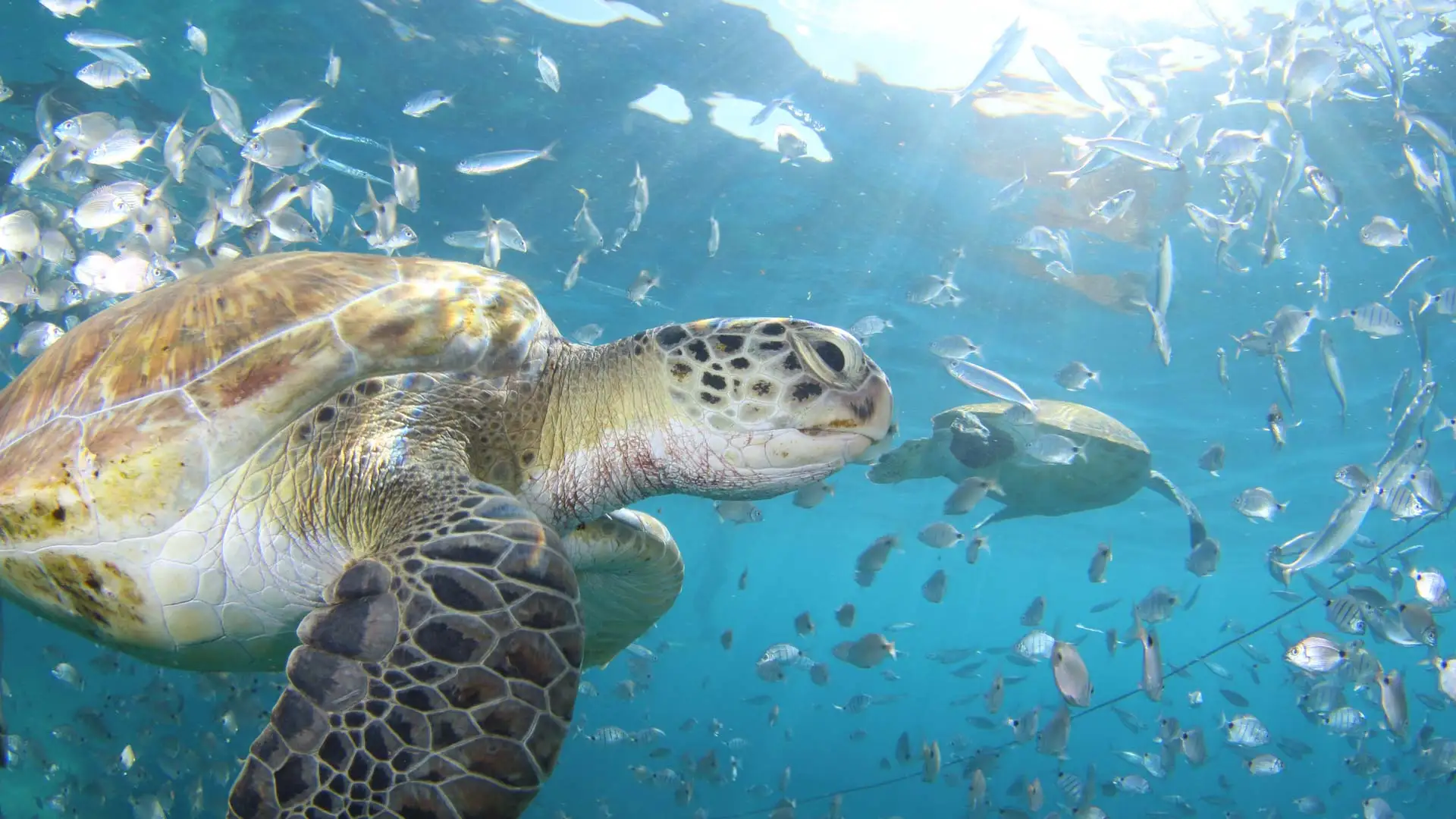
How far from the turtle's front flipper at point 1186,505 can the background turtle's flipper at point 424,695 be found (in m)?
7.10

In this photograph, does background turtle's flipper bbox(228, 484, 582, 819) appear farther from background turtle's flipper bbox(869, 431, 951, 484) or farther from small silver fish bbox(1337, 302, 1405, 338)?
small silver fish bbox(1337, 302, 1405, 338)

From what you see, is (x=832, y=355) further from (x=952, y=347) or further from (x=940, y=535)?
(x=940, y=535)

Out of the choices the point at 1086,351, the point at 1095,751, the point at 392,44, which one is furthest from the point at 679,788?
the point at 1095,751

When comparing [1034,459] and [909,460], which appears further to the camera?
[909,460]

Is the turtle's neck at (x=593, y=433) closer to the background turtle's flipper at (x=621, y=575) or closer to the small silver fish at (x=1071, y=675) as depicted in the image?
the background turtle's flipper at (x=621, y=575)

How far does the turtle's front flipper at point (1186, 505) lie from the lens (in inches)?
286

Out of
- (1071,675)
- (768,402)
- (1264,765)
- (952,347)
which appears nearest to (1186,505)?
(1264,765)

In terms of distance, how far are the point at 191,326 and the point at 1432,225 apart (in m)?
14.7

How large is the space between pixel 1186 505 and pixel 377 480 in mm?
9193

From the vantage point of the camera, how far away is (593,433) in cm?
255

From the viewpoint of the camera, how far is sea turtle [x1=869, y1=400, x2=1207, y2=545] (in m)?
8.41

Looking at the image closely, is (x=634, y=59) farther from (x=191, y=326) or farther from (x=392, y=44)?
(x=191, y=326)

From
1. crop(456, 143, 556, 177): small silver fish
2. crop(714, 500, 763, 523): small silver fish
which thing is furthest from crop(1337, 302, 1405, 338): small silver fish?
crop(456, 143, 556, 177): small silver fish

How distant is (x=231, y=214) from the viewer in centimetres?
573
